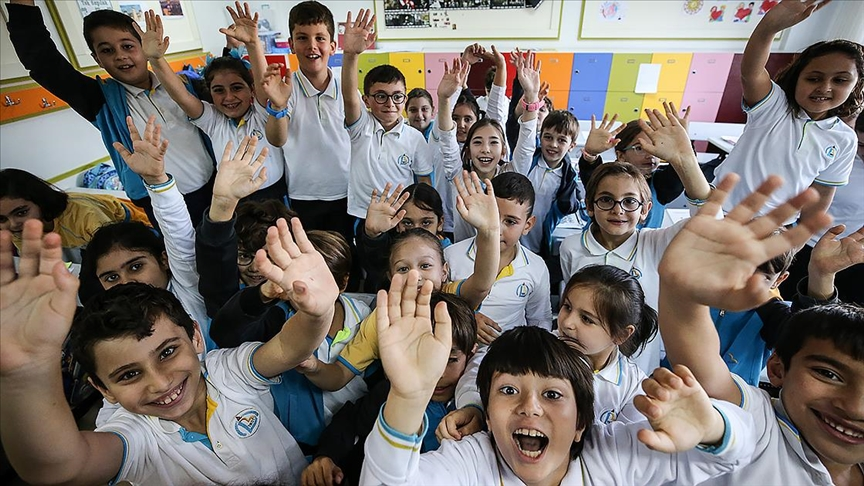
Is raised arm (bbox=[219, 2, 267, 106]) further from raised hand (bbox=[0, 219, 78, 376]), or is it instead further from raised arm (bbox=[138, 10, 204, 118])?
raised hand (bbox=[0, 219, 78, 376])

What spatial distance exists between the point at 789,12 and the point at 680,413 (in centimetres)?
163

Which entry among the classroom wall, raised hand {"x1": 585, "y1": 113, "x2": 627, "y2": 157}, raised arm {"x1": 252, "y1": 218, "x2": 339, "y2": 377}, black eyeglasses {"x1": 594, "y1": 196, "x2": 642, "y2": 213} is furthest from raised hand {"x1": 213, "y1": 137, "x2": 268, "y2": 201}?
the classroom wall

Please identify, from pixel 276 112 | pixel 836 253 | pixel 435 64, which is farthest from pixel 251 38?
pixel 435 64

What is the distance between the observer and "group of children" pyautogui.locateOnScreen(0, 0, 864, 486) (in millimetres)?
732

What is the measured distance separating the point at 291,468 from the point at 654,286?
136cm

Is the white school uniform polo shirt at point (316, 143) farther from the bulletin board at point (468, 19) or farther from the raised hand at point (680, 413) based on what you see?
the bulletin board at point (468, 19)

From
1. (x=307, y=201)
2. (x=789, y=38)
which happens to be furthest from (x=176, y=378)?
(x=789, y=38)

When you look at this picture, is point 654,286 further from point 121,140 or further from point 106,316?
point 121,140

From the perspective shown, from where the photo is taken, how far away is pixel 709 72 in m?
5.39

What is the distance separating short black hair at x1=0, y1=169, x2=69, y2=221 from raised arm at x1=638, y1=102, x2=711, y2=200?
251cm

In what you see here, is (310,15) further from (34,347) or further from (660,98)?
(660,98)

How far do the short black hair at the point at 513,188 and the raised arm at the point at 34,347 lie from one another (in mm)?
1397

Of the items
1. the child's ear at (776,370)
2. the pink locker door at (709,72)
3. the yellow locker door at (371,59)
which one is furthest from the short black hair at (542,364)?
the pink locker door at (709,72)

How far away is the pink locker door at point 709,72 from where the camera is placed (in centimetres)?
529
